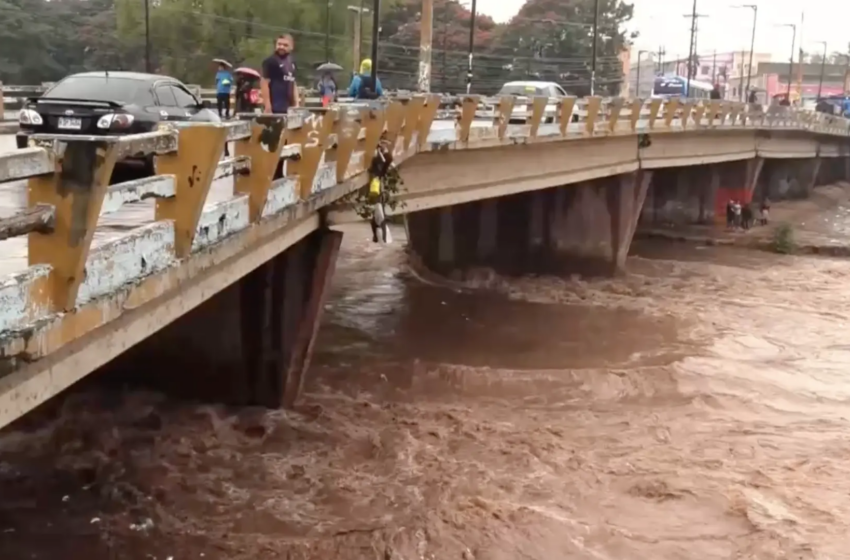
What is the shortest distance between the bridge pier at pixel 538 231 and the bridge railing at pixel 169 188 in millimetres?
10398

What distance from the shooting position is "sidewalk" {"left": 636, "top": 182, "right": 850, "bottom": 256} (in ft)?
107

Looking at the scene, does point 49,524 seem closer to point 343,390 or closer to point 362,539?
point 362,539

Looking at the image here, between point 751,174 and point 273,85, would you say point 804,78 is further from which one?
point 273,85

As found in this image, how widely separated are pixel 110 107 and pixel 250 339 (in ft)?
10.4

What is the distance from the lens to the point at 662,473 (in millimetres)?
11234

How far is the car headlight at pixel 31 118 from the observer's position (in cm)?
1026

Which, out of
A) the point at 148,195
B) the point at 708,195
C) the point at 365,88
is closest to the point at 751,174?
the point at 708,195

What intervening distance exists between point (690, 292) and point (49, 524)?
18.5 m

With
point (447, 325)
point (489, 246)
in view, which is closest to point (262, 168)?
point (447, 325)

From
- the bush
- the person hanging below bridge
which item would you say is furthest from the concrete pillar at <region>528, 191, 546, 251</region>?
the person hanging below bridge

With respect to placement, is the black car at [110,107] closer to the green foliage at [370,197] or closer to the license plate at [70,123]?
the license plate at [70,123]

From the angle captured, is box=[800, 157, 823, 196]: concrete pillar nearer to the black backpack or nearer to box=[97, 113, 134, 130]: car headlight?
the black backpack

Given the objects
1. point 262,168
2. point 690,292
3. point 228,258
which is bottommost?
point 690,292

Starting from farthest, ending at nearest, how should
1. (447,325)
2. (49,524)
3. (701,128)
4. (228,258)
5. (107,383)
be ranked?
(701,128) < (447,325) < (107,383) < (49,524) < (228,258)
